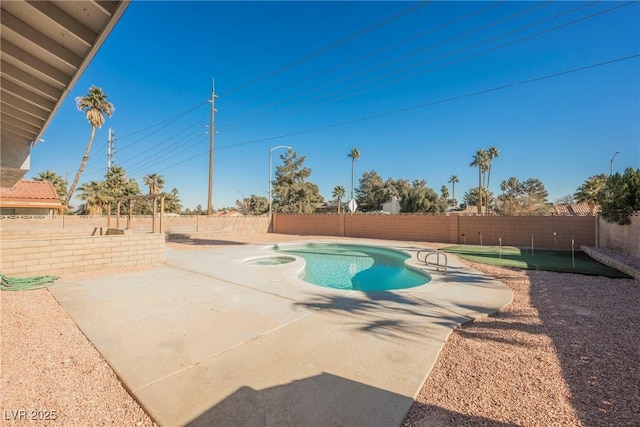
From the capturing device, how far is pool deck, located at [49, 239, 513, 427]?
2178 mm

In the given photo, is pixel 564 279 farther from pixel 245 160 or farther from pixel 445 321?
pixel 245 160

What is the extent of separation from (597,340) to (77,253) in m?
10.9

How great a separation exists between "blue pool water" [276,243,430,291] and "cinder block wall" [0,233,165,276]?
16.5 ft

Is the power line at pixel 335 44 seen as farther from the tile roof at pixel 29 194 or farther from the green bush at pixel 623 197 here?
the tile roof at pixel 29 194

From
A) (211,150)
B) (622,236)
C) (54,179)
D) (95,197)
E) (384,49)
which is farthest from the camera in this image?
(54,179)

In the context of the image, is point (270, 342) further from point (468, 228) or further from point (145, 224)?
point (145, 224)

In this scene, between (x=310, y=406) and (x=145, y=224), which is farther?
(x=145, y=224)

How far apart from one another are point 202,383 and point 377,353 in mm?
1798

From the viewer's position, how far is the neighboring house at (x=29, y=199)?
59.0 ft

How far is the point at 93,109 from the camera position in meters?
21.8

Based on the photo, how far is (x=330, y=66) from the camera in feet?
53.2

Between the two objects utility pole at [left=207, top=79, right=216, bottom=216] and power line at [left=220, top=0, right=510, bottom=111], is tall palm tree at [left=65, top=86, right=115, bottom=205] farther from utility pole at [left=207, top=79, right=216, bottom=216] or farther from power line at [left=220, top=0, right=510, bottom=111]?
power line at [left=220, top=0, right=510, bottom=111]

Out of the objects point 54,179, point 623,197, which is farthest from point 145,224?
point 623,197

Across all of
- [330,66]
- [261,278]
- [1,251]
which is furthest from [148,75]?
[261,278]
